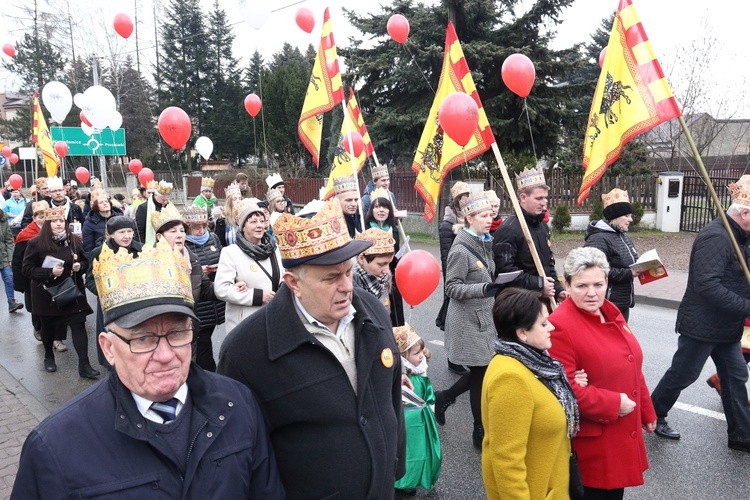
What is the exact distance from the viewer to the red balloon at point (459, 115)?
5.72m

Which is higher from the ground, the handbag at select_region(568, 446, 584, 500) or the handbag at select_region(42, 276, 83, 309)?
the handbag at select_region(42, 276, 83, 309)

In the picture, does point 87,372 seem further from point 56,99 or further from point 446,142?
point 56,99

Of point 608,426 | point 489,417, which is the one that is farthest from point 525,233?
point 489,417

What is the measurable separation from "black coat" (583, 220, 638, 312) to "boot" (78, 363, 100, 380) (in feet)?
17.4

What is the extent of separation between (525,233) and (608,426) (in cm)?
188

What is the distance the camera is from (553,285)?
4.42 metres

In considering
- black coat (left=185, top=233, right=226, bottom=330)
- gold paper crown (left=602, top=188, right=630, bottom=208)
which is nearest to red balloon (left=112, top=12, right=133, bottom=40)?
black coat (left=185, top=233, right=226, bottom=330)

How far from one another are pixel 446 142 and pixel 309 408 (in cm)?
495

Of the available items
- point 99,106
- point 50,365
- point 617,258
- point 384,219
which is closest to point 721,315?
point 617,258

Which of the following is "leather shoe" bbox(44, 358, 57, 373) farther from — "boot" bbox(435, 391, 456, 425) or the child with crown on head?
the child with crown on head

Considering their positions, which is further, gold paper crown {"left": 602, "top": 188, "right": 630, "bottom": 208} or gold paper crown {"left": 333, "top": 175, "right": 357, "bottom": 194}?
gold paper crown {"left": 333, "top": 175, "right": 357, "bottom": 194}

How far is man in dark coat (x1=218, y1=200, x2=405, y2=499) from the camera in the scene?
6.97 ft

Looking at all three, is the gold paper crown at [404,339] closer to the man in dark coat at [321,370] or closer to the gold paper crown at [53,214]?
the man in dark coat at [321,370]

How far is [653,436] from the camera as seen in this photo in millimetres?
4773
